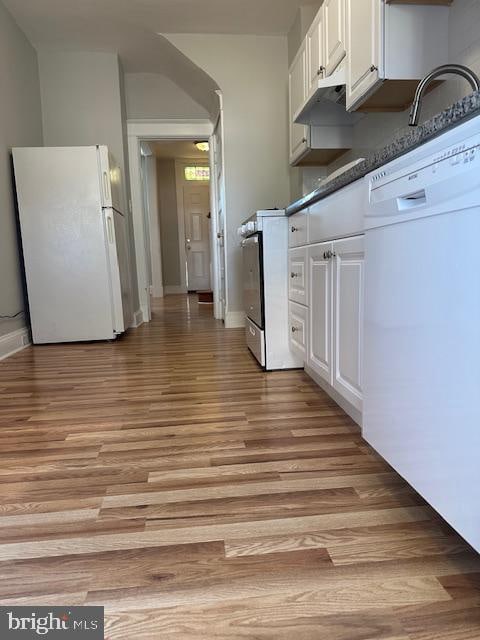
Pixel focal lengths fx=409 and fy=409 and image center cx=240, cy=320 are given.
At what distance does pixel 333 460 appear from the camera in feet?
4.13

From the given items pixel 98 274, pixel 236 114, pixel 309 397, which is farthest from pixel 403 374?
pixel 236 114

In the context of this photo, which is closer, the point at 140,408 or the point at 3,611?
the point at 3,611

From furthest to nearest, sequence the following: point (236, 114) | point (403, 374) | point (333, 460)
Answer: point (236, 114)
point (333, 460)
point (403, 374)

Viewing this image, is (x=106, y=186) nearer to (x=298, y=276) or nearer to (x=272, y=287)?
(x=272, y=287)

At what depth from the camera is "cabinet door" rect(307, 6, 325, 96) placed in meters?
2.18

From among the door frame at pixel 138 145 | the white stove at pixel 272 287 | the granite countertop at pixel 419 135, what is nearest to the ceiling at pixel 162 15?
the door frame at pixel 138 145

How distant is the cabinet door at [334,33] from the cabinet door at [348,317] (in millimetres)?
1150

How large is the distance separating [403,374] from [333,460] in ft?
1.66

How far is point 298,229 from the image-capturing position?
198 cm

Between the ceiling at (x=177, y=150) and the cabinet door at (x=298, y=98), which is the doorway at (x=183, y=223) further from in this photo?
the cabinet door at (x=298, y=98)

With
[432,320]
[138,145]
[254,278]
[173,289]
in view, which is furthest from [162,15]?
[173,289]

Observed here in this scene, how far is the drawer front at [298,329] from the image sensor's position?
1.88 metres

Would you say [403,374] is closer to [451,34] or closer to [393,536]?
[393,536]

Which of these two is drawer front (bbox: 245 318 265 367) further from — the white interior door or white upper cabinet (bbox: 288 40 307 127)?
the white interior door
